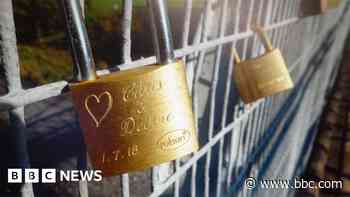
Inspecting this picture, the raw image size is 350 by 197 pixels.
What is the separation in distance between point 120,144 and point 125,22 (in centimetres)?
22

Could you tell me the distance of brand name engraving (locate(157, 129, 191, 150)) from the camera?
445 mm

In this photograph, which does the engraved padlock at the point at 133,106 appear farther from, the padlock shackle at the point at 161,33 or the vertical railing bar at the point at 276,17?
the vertical railing bar at the point at 276,17

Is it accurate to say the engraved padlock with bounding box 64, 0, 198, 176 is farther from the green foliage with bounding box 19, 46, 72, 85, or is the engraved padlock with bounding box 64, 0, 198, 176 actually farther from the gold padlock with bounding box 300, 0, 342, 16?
the green foliage with bounding box 19, 46, 72, 85

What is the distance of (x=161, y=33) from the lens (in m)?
0.46

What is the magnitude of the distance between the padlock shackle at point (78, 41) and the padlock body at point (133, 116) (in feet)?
0.05

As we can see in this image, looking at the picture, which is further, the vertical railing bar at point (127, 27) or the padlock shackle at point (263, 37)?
the padlock shackle at point (263, 37)

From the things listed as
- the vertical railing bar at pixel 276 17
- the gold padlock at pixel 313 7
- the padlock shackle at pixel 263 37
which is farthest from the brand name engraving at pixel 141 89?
the gold padlock at pixel 313 7

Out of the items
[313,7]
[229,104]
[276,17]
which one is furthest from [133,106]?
[313,7]

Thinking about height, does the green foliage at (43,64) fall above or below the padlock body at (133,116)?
below

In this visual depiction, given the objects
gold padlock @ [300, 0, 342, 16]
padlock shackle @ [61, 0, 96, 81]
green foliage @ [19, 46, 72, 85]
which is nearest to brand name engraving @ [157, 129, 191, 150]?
padlock shackle @ [61, 0, 96, 81]

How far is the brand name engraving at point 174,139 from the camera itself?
45cm

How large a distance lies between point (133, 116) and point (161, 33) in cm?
11

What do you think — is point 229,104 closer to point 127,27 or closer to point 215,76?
point 215,76

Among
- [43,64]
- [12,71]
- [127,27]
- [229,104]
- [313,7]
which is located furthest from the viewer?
[43,64]
